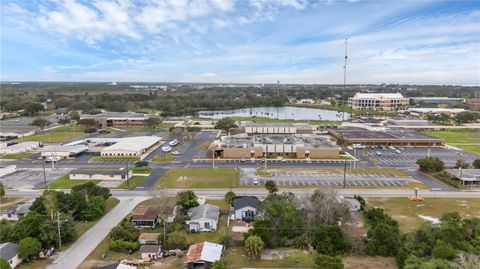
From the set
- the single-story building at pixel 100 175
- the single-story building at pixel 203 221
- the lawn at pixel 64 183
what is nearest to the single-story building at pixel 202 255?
the single-story building at pixel 203 221

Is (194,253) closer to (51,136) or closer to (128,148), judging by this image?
(128,148)

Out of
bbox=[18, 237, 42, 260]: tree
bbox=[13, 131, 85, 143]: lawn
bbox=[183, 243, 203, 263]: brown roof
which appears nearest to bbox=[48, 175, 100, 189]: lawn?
bbox=[18, 237, 42, 260]: tree

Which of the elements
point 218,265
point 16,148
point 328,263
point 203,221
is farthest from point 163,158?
point 328,263

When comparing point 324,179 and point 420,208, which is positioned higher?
point 324,179

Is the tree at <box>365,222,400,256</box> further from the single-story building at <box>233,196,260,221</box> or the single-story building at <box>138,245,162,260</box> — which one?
the single-story building at <box>138,245,162,260</box>

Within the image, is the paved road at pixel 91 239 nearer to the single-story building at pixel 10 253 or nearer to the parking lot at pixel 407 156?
the single-story building at pixel 10 253

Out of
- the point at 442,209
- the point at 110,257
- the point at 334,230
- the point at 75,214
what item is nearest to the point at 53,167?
the point at 75,214

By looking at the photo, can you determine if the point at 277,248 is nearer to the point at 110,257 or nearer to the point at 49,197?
the point at 110,257

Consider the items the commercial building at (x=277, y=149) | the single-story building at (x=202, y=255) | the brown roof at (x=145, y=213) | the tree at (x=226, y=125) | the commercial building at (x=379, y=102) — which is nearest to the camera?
the single-story building at (x=202, y=255)
